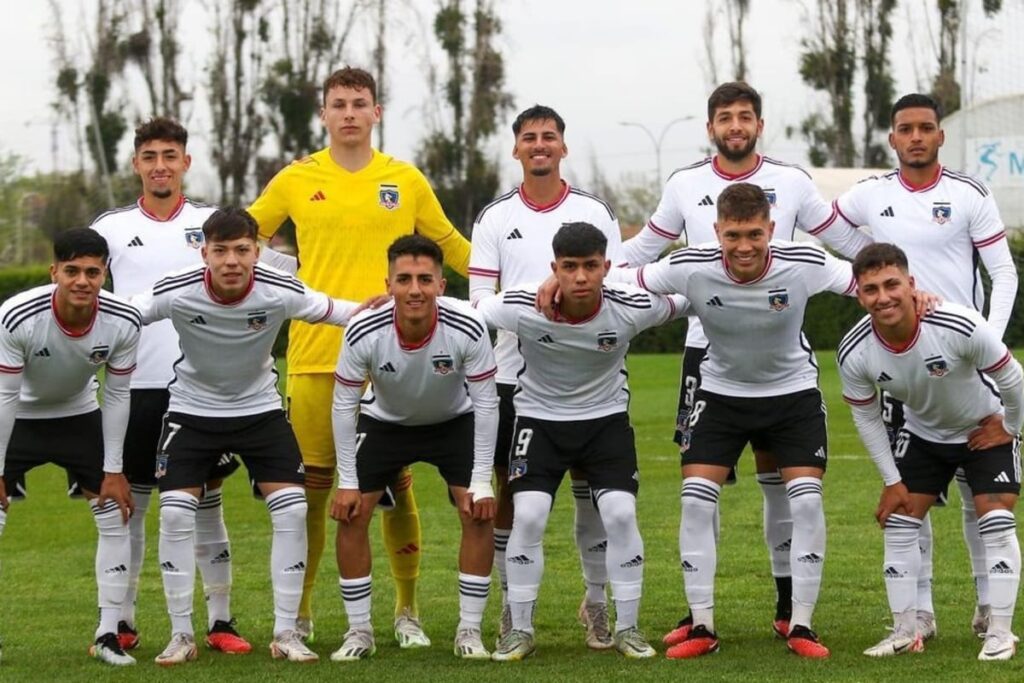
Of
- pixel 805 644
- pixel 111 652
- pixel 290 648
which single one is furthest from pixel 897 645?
pixel 111 652

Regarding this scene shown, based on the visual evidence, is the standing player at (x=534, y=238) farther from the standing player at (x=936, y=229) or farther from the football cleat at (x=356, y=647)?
the standing player at (x=936, y=229)

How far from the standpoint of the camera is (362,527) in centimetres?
727

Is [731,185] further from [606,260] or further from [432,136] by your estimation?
[432,136]

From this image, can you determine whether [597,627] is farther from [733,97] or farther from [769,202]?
[733,97]

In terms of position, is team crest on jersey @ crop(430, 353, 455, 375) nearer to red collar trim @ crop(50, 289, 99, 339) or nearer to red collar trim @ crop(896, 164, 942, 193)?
red collar trim @ crop(50, 289, 99, 339)

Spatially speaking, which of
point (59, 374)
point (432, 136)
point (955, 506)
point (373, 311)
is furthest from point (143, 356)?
point (432, 136)

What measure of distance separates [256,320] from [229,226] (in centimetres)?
46

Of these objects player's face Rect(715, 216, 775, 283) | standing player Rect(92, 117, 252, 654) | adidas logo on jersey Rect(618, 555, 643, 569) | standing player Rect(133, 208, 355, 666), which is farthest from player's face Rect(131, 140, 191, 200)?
adidas logo on jersey Rect(618, 555, 643, 569)

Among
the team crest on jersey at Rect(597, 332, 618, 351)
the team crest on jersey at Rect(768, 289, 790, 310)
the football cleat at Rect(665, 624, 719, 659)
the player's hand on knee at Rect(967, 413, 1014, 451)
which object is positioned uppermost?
the team crest on jersey at Rect(768, 289, 790, 310)

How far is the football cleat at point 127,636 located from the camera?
7.64 meters

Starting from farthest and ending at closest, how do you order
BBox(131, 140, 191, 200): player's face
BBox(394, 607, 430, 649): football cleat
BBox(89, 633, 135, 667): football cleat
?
BBox(131, 140, 191, 200): player's face → BBox(394, 607, 430, 649): football cleat → BBox(89, 633, 135, 667): football cleat

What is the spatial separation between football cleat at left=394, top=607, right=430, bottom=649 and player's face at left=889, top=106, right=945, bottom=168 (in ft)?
10.7

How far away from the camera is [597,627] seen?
294 inches

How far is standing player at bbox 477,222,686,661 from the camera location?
7.09 meters
